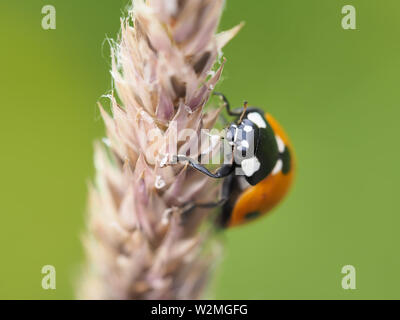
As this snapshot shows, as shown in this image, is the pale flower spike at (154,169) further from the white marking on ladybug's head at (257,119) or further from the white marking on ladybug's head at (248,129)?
the white marking on ladybug's head at (257,119)

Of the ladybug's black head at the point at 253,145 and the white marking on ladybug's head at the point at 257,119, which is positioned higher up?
the white marking on ladybug's head at the point at 257,119

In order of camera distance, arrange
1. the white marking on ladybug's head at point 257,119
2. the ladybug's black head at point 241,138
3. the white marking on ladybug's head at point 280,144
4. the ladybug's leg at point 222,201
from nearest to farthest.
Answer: the ladybug's leg at point 222,201
the ladybug's black head at point 241,138
the white marking on ladybug's head at point 257,119
the white marking on ladybug's head at point 280,144

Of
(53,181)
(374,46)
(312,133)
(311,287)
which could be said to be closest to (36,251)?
(53,181)

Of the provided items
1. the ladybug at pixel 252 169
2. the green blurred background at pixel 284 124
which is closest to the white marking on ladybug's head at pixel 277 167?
the ladybug at pixel 252 169

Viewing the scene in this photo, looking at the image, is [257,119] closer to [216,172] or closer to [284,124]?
[216,172]

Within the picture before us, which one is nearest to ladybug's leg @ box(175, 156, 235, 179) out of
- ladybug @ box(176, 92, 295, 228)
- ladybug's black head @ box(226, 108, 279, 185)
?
ladybug @ box(176, 92, 295, 228)

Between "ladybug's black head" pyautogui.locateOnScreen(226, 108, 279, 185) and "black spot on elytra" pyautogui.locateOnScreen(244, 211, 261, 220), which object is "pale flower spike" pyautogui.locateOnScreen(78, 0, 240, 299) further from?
"black spot on elytra" pyautogui.locateOnScreen(244, 211, 261, 220)

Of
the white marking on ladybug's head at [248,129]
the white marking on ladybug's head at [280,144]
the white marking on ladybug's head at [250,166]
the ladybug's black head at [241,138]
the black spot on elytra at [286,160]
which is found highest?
the white marking on ladybug's head at [280,144]
